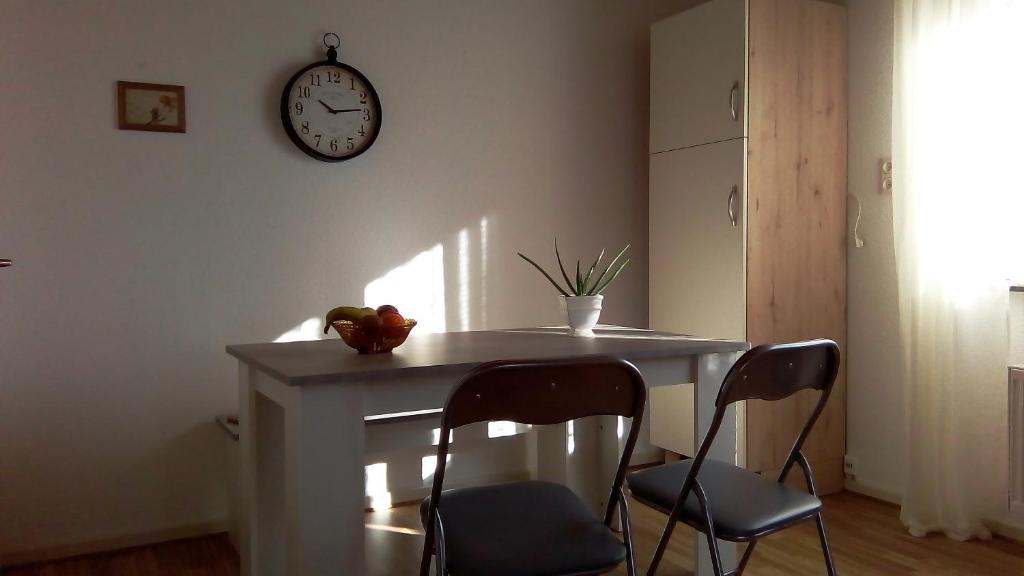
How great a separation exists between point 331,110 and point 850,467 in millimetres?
2797

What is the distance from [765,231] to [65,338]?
2799 mm

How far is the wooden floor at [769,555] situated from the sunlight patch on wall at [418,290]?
2.97 feet

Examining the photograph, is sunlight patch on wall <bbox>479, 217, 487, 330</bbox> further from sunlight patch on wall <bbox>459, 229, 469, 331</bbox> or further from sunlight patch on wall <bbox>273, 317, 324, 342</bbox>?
sunlight patch on wall <bbox>273, 317, 324, 342</bbox>

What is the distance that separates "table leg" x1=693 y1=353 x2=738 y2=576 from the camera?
2402 millimetres

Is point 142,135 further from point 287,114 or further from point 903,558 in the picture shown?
point 903,558

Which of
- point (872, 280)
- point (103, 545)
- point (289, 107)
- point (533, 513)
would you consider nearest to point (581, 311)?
point (533, 513)

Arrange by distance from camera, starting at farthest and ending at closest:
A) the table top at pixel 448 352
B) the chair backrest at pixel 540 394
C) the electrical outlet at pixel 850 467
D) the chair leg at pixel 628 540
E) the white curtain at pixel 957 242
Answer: the electrical outlet at pixel 850 467
the white curtain at pixel 957 242
the table top at pixel 448 352
the chair leg at pixel 628 540
the chair backrest at pixel 540 394

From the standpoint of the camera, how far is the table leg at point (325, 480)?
5.92 feet

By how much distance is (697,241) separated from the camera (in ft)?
12.3


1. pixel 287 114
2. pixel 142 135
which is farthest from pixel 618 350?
pixel 142 135

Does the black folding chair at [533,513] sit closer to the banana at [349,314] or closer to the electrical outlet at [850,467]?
the banana at [349,314]

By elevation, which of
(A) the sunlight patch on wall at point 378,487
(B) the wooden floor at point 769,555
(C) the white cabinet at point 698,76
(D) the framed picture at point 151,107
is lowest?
(B) the wooden floor at point 769,555

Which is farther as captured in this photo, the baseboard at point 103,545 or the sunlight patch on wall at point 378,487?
the sunlight patch on wall at point 378,487

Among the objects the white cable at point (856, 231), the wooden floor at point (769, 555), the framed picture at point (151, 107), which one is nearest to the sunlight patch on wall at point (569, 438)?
the wooden floor at point (769, 555)
